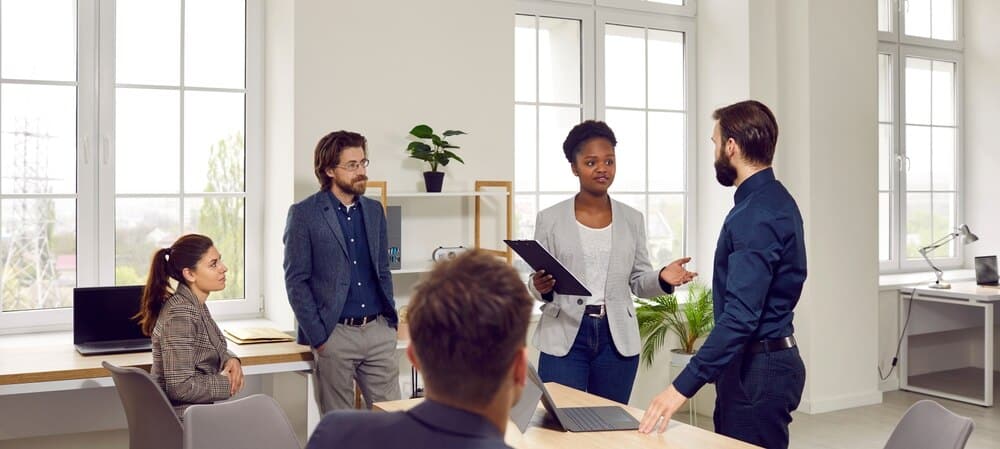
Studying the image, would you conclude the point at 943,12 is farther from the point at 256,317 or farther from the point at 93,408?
the point at 93,408

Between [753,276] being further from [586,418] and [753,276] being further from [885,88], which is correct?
[885,88]

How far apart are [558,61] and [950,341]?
397cm

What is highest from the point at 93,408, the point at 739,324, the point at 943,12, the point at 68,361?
the point at 943,12

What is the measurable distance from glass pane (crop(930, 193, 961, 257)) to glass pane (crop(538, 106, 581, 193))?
345cm

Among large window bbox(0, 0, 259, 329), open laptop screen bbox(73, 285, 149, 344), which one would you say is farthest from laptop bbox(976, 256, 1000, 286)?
Result: open laptop screen bbox(73, 285, 149, 344)

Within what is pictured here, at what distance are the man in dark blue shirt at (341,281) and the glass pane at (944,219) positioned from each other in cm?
538

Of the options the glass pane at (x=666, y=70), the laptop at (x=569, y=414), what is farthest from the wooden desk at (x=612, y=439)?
the glass pane at (x=666, y=70)

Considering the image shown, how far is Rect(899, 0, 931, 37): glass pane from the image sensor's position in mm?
7289

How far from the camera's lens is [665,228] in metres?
6.32

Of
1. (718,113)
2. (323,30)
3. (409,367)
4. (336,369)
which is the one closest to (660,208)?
(409,367)

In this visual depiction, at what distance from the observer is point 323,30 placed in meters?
4.67

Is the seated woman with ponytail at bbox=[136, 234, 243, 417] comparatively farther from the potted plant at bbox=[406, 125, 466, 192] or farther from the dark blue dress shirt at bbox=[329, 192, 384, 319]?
the potted plant at bbox=[406, 125, 466, 192]

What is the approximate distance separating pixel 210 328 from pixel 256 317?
5.22 feet

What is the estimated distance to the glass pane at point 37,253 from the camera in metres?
4.43
